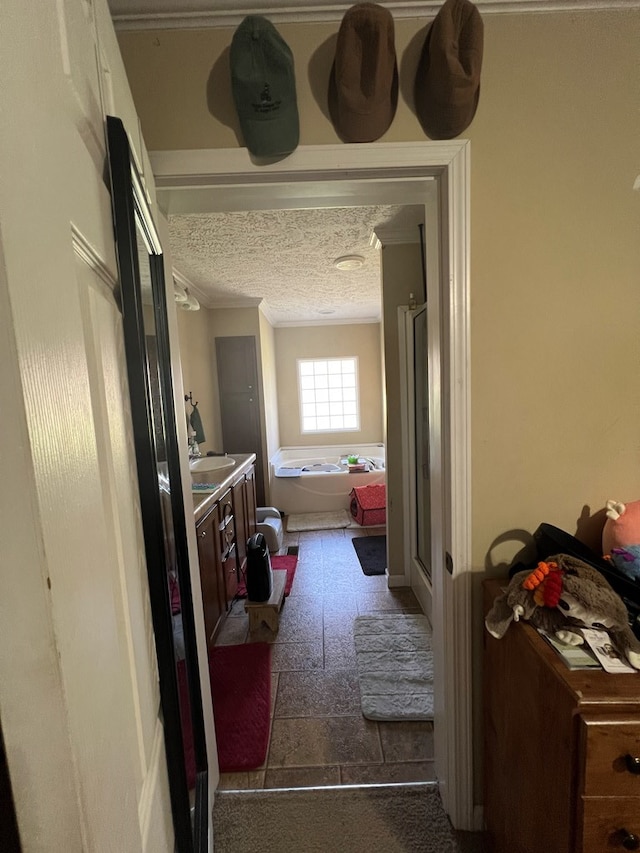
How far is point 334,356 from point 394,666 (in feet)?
14.4

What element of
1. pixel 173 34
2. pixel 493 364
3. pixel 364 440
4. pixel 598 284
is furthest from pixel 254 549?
pixel 364 440

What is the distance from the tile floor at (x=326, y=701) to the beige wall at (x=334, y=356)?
2967mm

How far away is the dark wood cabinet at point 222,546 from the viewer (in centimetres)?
196

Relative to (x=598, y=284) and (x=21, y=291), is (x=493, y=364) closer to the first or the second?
(x=598, y=284)

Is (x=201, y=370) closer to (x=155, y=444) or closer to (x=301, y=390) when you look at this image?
(x=301, y=390)

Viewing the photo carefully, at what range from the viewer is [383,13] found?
2.82 feet

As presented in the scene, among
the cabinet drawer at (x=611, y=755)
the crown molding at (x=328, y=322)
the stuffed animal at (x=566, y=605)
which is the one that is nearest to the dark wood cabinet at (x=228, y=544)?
the stuffed animal at (x=566, y=605)

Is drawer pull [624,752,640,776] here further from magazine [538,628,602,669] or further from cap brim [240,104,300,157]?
cap brim [240,104,300,157]

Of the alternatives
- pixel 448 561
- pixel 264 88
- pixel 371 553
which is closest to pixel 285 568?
pixel 371 553

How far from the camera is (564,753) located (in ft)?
2.49

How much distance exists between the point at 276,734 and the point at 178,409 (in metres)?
1.54

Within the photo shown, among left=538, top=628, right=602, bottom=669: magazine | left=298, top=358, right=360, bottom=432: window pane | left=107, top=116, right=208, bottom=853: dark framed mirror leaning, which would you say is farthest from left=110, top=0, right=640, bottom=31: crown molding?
left=298, top=358, right=360, bottom=432: window pane

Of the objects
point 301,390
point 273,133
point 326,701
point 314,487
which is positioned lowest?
point 326,701

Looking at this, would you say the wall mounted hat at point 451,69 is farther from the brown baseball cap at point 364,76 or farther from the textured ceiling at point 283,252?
the textured ceiling at point 283,252
